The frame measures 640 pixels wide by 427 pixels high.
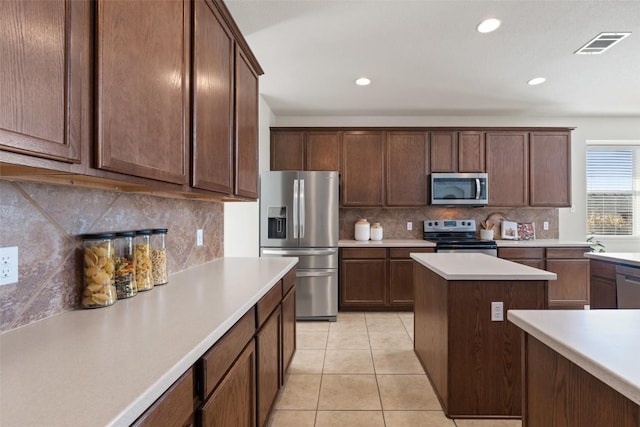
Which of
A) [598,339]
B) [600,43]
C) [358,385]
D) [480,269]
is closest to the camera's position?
[598,339]

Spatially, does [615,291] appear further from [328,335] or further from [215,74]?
[215,74]

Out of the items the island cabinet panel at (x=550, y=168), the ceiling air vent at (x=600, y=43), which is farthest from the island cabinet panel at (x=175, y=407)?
the island cabinet panel at (x=550, y=168)

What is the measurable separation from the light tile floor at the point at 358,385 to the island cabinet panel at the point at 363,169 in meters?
1.69

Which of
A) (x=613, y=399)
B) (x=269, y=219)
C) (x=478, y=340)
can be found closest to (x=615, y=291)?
(x=478, y=340)

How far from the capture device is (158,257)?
1.69 metres

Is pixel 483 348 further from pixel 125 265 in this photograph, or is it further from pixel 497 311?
pixel 125 265

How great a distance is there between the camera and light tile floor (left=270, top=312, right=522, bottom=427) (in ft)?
6.65

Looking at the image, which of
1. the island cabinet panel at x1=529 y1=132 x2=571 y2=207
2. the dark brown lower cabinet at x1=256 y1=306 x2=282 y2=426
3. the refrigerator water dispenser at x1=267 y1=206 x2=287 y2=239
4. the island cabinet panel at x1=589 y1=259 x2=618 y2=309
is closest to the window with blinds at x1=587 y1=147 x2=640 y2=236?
the island cabinet panel at x1=529 y1=132 x2=571 y2=207

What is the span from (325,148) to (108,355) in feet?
12.6

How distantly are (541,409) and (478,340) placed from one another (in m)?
0.96

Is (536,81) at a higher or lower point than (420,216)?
higher

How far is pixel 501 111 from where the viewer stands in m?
4.57

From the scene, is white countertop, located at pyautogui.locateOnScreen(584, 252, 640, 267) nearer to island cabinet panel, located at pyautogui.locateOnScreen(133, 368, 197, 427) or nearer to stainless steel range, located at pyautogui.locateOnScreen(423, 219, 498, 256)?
stainless steel range, located at pyautogui.locateOnScreen(423, 219, 498, 256)

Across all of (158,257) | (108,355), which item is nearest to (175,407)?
(108,355)
